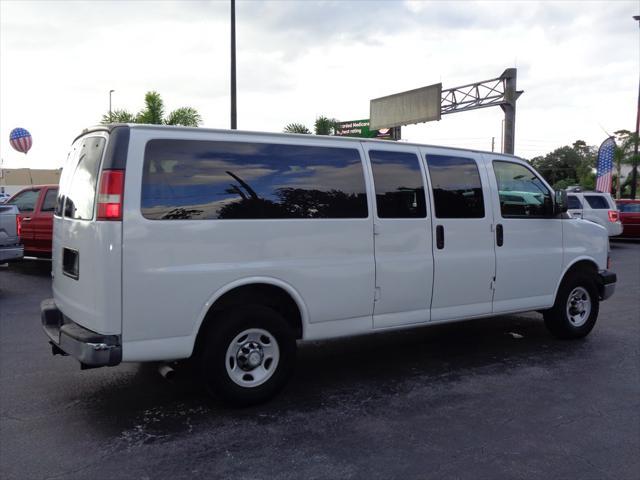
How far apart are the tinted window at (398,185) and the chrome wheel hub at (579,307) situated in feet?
8.39

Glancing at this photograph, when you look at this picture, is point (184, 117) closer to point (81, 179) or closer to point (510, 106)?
point (510, 106)

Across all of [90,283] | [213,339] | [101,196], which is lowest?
[213,339]

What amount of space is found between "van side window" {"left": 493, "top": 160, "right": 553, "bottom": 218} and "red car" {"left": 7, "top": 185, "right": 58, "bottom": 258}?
28.8 ft

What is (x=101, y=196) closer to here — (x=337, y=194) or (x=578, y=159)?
(x=337, y=194)

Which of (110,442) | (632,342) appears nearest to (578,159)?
(632,342)

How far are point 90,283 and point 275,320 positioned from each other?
1.38 m

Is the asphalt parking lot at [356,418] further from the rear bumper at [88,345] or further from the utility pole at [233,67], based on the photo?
the utility pole at [233,67]

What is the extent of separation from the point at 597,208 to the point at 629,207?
3.33m

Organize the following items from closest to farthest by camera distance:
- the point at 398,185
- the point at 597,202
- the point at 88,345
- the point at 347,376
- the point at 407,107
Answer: the point at 88,345 → the point at 398,185 → the point at 347,376 → the point at 597,202 → the point at 407,107

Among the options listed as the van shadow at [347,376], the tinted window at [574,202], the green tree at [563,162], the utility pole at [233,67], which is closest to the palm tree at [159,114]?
the utility pole at [233,67]

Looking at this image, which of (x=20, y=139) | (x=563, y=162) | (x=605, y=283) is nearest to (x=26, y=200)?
(x=605, y=283)

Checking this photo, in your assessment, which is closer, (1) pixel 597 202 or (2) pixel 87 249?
(2) pixel 87 249

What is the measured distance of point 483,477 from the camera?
3447 mm

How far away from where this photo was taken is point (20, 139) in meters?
31.5
